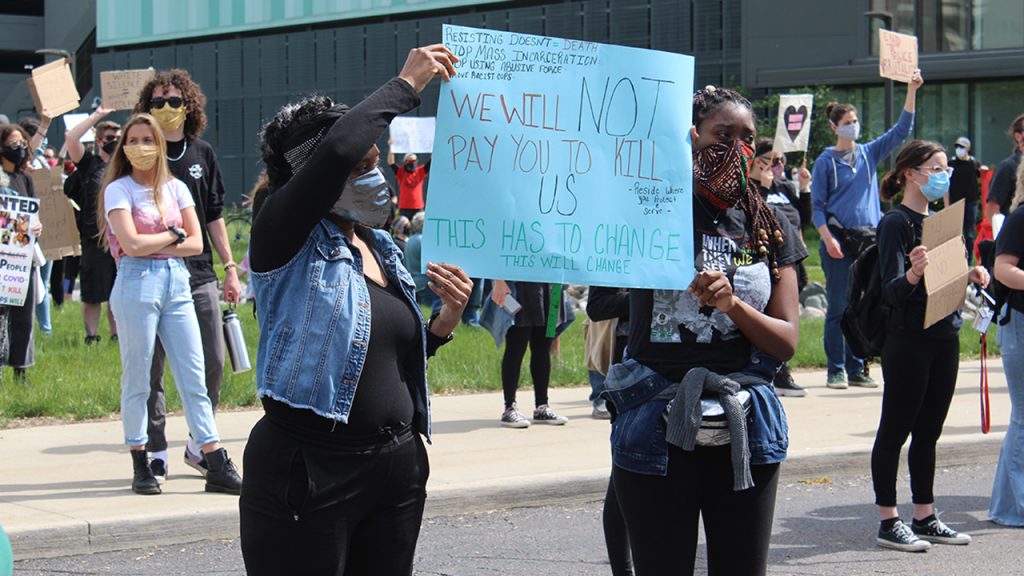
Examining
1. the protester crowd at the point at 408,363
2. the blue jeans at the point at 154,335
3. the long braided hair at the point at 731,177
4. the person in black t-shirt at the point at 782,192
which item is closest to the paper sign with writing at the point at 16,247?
the blue jeans at the point at 154,335

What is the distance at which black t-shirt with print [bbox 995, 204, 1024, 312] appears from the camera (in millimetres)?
7062

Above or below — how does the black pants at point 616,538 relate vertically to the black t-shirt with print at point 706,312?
below

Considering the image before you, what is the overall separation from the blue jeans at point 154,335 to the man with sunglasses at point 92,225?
3549mm

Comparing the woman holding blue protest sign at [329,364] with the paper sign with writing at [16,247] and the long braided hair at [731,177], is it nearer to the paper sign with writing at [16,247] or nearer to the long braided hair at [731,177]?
the long braided hair at [731,177]

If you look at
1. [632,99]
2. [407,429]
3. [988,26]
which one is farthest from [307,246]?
[988,26]

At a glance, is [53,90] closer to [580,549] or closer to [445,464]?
[445,464]

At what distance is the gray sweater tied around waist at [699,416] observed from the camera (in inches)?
154

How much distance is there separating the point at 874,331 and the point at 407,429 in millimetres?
3657

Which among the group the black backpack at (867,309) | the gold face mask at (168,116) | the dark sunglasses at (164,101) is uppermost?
the dark sunglasses at (164,101)

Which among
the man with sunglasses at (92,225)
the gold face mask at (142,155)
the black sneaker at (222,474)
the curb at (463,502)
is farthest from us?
the man with sunglasses at (92,225)

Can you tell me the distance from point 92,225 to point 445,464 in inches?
217

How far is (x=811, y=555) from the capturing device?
6.87 metres

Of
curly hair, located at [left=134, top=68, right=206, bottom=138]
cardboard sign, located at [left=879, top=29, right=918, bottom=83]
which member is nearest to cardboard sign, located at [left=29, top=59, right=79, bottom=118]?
curly hair, located at [left=134, top=68, right=206, bottom=138]

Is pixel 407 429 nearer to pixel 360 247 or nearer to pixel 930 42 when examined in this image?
pixel 360 247
